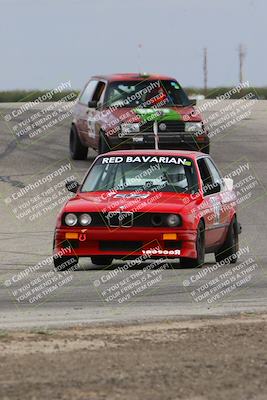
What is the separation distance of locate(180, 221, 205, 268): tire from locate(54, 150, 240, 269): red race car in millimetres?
11

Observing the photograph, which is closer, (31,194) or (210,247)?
(210,247)

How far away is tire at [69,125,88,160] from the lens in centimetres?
2762

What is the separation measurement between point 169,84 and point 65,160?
366cm

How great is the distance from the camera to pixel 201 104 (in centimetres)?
4550

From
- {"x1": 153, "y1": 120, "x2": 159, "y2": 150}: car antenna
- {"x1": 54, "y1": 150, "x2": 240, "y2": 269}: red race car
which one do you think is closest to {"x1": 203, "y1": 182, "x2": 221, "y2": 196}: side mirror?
{"x1": 54, "y1": 150, "x2": 240, "y2": 269}: red race car

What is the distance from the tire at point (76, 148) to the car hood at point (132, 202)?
12483mm

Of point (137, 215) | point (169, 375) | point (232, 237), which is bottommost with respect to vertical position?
point (232, 237)

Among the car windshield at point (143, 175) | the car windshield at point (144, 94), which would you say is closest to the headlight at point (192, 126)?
the car windshield at point (144, 94)

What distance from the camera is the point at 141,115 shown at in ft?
80.9

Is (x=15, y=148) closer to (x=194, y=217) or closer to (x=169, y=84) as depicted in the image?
(x=169, y=84)

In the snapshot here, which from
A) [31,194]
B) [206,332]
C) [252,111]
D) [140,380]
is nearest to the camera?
[140,380]

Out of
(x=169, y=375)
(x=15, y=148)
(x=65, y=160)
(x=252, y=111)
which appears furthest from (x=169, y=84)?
(x=169, y=375)

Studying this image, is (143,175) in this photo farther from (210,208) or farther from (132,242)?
(132,242)

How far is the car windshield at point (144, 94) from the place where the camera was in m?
24.9
